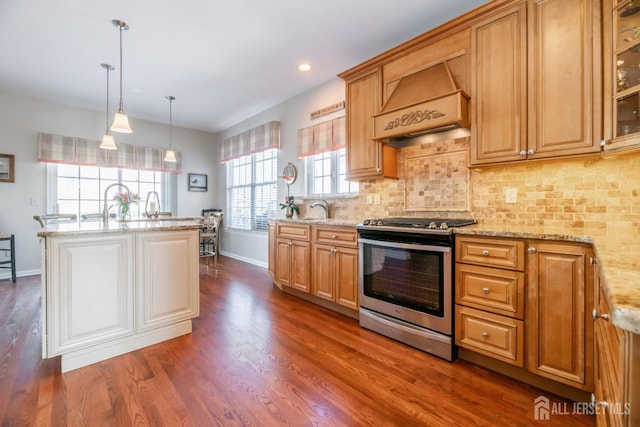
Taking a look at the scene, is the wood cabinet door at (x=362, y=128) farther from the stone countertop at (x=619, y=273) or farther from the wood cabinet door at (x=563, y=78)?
the stone countertop at (x=619, y=273)

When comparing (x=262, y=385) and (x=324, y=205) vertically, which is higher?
(x=324, y=205)

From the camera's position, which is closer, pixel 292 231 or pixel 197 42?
pixel 197 42

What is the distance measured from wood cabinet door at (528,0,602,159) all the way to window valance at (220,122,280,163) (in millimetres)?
3484

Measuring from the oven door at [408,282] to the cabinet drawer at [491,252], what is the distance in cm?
10

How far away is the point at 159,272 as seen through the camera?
232cm

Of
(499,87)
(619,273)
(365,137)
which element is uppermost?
(499,87)

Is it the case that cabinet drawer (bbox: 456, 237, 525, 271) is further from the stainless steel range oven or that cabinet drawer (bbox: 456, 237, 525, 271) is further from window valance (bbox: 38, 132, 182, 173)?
window valance (bbox: 38, 132, 182, 173)

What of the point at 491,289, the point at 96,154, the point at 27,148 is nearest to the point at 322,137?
the point at 491,289

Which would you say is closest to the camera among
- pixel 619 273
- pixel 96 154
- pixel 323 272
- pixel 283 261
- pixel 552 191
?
pixel 619 273

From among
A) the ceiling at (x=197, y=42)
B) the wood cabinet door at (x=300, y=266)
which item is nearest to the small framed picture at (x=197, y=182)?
the ceiling at (x=197, y=42)

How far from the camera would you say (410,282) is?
2.33 metres

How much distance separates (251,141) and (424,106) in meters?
3.54

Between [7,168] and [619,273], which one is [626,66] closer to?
[619,273]

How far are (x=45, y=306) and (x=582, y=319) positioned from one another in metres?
3.19
